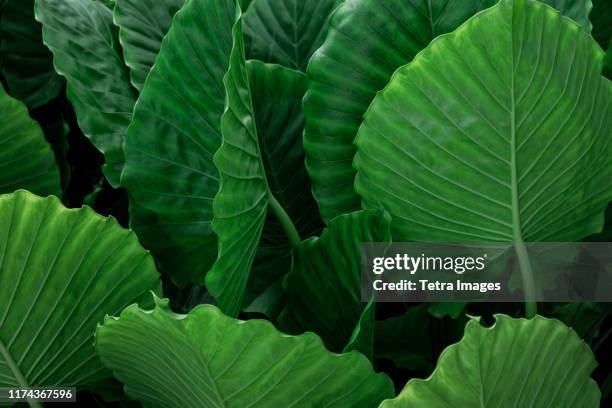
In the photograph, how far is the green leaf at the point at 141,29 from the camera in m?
0.69

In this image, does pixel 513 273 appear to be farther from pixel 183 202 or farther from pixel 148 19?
pixel 148 19

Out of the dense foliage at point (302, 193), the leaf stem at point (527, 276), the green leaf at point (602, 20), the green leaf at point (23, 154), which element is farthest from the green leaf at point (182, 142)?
the green leaf at point (602, 20)

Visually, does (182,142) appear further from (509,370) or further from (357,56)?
(509,370)

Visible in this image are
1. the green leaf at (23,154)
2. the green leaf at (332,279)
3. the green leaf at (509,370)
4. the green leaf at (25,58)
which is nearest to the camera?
the green leaf at (509,370)

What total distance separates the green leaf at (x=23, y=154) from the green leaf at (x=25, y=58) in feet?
0.67

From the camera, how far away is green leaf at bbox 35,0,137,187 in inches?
27.0

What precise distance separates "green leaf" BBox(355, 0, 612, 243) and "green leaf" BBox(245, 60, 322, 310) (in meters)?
0.12

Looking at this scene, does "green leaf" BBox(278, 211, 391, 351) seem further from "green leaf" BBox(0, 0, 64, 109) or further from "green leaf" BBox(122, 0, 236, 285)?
"green leaf" BBox(0, 0, 64, 109)

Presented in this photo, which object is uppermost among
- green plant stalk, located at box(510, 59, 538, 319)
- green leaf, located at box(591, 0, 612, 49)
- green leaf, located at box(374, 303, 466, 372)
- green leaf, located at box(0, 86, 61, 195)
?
green leaf, located at box(591, 0, 612, 49)

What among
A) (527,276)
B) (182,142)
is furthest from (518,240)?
(182,142)

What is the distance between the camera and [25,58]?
0.92m

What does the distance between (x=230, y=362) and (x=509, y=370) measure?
0.15m

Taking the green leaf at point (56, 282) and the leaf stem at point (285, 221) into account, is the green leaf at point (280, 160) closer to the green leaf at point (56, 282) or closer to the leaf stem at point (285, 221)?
the leaf stem at point (285, 221)

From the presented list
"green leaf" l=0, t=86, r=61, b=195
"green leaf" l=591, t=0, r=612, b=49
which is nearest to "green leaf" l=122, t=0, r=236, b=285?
"green leaf" l=0, t=86, r=61, b=195
